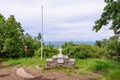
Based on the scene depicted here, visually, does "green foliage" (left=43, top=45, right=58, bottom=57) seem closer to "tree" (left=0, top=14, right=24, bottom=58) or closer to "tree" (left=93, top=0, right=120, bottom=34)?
"tree" (left=0, top=14, right=24, bottom=58)

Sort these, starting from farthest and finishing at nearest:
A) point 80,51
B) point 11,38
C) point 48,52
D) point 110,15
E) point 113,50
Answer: point 113,50, point 11,38, point 48,52, point 80,51, point 110,15

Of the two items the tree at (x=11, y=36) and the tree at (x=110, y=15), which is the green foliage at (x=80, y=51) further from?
the tree at (x=110, y=15)

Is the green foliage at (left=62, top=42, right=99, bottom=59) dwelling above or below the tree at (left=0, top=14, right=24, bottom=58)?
below

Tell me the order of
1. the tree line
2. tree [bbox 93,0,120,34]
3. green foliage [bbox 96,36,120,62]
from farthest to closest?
green foliage [bbox 96,36,120,62], the tree line, tree [bbox 93,0,120,34]

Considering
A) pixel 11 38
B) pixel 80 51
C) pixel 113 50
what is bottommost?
pixel 80 51

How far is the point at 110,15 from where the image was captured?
24109 millimetres

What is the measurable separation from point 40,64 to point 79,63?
3.58 metres

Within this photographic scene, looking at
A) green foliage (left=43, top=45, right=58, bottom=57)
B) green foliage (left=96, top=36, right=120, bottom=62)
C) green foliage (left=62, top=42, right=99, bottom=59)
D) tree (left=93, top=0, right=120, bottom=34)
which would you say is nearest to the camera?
tree (left=93, top=0, right=120, bottom=34)

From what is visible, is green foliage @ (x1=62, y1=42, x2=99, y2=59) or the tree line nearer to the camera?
green foliage @ (x1=62, y1=42, x2=99, y2=59)

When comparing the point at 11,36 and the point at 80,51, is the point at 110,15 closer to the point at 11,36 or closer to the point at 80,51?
the point at 80,51

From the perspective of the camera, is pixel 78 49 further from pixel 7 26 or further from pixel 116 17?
pixel 116 17

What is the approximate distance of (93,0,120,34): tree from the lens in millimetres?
23484

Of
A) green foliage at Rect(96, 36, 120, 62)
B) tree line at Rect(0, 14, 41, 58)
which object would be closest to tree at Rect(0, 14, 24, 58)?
tree line at Rect(0, 14, 41, 58)

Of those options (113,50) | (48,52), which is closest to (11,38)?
(48,52)
